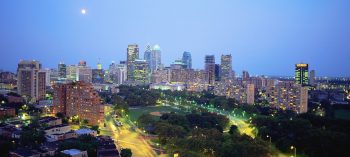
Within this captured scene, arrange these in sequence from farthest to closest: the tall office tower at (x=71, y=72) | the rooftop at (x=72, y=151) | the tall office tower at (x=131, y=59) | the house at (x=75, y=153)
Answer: the tall office tower at (x=131, y=59)
the tall office tower at (x=71, y=72)
the rooftop at (x=72, y=151)
the house at (x=75, y=153)

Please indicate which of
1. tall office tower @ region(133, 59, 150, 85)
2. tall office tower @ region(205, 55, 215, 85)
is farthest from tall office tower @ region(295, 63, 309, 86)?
tall office tower @ region(133, 59, 150, 85)

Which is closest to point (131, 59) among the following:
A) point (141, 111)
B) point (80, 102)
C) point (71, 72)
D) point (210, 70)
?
point (71, 72)

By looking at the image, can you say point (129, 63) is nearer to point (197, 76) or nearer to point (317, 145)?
point (197, 76)

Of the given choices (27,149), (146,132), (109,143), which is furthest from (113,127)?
(27,149)

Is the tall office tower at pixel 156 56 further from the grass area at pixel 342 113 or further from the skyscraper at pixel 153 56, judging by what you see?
the grass area at pixel 342 113

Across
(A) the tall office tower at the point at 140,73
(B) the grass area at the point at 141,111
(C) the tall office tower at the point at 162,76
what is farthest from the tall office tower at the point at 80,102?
(C) the tall office tower at the point at 162,76

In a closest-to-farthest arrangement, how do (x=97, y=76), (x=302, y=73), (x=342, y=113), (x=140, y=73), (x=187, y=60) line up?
1. (x=342, y=113)
2. (x=302, y=73)
3. (x=97, y=76)
4. (x=140, y=73)
5. (x=187, y=60)

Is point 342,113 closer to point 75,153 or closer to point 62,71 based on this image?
point 75,153

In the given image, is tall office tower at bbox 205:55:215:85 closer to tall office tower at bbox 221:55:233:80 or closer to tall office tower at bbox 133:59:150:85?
tall office tower at bbox 221:55:233:80
